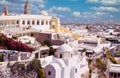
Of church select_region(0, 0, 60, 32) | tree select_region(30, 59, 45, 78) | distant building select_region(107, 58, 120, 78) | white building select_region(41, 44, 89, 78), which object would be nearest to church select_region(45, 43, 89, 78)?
white building select_region(41, 44, 89, 78)

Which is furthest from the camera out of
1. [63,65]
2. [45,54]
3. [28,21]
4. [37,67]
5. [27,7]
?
[27,7]

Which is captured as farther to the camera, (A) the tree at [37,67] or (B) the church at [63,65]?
(B) the church at [63,65]

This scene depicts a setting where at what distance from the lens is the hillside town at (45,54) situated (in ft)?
53.9

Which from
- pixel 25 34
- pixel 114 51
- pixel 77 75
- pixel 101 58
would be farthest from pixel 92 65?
pixel 114 51

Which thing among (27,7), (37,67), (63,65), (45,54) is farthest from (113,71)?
(27,7)

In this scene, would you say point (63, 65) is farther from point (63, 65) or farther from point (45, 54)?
point (45, 54)

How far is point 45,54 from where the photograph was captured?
65.8 ft

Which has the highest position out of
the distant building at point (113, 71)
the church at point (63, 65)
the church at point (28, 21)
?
the church at point (28, 21)

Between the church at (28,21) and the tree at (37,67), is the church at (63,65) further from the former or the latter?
the church at (28,21)

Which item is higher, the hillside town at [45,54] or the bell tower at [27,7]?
the bell tower at [27,7]

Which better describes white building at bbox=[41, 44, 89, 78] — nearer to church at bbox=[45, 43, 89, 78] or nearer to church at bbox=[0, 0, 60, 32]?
church at bbox=[45, 43, 89, 78]

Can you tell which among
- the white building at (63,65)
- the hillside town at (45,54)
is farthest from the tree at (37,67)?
the white building at (63,65)

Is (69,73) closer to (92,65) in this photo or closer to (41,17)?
(92,65)

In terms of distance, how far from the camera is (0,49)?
18.4 m
